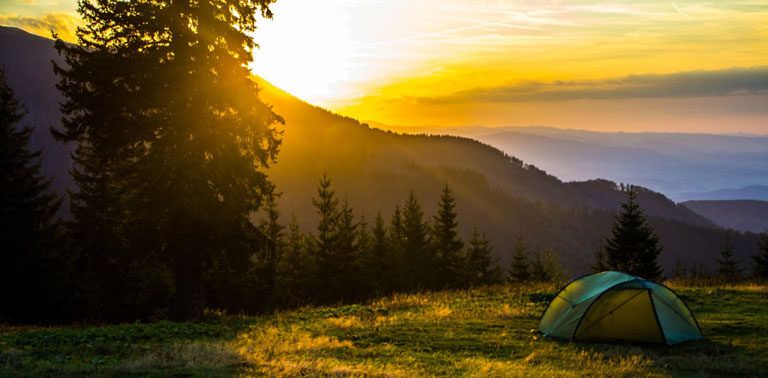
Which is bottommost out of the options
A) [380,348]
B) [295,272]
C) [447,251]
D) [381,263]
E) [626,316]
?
[295,272]

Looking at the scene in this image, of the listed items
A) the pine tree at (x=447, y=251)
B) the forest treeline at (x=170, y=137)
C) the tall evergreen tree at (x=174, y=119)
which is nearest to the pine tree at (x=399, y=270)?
the pine tree at (x=447, y=251)

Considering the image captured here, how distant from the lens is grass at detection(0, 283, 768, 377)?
11750mm

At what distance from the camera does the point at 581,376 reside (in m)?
11.4

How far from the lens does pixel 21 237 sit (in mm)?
26281

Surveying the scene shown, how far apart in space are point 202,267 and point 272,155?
194 inches

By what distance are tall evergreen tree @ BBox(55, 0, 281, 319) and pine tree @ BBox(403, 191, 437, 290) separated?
31330mm

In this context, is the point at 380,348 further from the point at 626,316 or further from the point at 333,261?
the point at 333,261

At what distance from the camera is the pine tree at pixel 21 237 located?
25531 millimetres

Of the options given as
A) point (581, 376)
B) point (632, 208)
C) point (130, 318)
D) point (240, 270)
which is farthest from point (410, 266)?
point (581, 376)

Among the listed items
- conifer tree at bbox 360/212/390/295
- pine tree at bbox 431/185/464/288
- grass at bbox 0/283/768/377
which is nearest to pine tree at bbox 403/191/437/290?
pine tree at bbox 431/185/464/288

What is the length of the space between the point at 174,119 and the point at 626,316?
15.6 meters

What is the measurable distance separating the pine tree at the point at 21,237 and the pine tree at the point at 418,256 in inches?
1169

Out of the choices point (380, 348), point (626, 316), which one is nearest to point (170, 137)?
point (380, 348)

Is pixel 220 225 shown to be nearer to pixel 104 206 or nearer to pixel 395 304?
pixel 395 304
